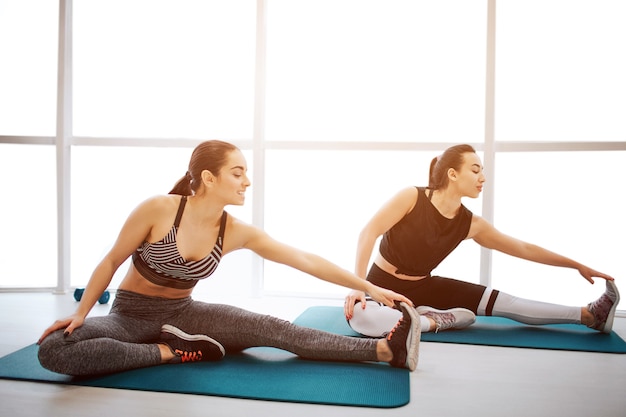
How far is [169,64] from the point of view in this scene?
3871 mm

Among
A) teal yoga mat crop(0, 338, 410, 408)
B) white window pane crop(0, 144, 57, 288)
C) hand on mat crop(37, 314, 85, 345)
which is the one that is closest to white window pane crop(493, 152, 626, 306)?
teal yoga mat crop(0, 338, 410, 408)

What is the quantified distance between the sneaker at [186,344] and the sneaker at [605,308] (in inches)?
73.2

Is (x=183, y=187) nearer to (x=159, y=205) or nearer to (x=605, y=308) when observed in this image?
(x=159, y=205)

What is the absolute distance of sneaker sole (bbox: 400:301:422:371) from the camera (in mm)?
2039

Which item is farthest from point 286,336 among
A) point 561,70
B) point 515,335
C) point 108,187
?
point 561,70

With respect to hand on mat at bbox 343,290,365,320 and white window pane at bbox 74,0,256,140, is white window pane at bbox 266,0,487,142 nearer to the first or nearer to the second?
white window pane at bbox 74,0,256,140

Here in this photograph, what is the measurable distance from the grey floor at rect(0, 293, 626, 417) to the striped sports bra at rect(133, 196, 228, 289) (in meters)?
0.48

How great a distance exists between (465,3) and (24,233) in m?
3.39

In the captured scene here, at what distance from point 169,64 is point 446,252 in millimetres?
2292

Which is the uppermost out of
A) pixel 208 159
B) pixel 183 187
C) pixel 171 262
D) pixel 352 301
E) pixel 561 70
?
pixel 561 70

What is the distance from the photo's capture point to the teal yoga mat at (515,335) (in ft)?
8.38

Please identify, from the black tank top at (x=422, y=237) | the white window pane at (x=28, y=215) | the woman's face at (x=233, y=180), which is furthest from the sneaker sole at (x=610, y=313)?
the white window pane at (x=28, y=215)

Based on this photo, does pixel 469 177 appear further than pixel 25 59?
No

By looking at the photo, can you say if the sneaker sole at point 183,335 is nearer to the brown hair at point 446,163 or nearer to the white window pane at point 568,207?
the brown hair at point 446,163
